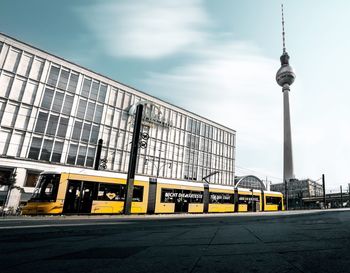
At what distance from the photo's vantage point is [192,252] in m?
4.31

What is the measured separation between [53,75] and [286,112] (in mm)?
83862

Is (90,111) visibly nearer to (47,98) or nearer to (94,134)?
(94,134)

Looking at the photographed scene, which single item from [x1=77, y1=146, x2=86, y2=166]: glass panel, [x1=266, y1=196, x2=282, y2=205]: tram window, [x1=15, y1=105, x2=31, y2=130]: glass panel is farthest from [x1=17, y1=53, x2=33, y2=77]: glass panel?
[x1=266, y1=196, x2=282, y2=205]: tram window

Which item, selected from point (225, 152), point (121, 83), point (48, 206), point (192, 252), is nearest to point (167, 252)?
point (192, 252)

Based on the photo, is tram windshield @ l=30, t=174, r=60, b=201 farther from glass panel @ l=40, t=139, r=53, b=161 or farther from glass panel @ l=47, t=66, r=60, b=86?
glass panel @ l=47, t=66, r=60, b=86

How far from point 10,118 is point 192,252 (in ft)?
110

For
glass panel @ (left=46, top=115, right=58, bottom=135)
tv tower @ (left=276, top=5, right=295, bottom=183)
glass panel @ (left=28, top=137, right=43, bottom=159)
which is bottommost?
glass panel @ (left=28, top=137, right=43, bottom=159)

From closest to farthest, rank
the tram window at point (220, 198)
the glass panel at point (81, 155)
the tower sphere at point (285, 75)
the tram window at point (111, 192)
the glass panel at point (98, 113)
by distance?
the tram window at point (111, 192) → the tram window at point (220, 198) → the glass panel at point (81, 155) → the glass panel at point (98, 113) → the tower sphere at point (285, 75)

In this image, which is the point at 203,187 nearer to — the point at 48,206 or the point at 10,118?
the point at 48,206

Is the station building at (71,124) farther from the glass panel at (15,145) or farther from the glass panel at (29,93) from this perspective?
the glass panel at (15,145)

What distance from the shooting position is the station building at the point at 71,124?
2992 cm

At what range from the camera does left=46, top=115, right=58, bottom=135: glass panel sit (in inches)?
1303

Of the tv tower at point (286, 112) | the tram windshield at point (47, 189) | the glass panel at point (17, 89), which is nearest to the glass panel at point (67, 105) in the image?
the glass panel at point (17, 89)

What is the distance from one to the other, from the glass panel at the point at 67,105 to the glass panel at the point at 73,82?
1339mm
